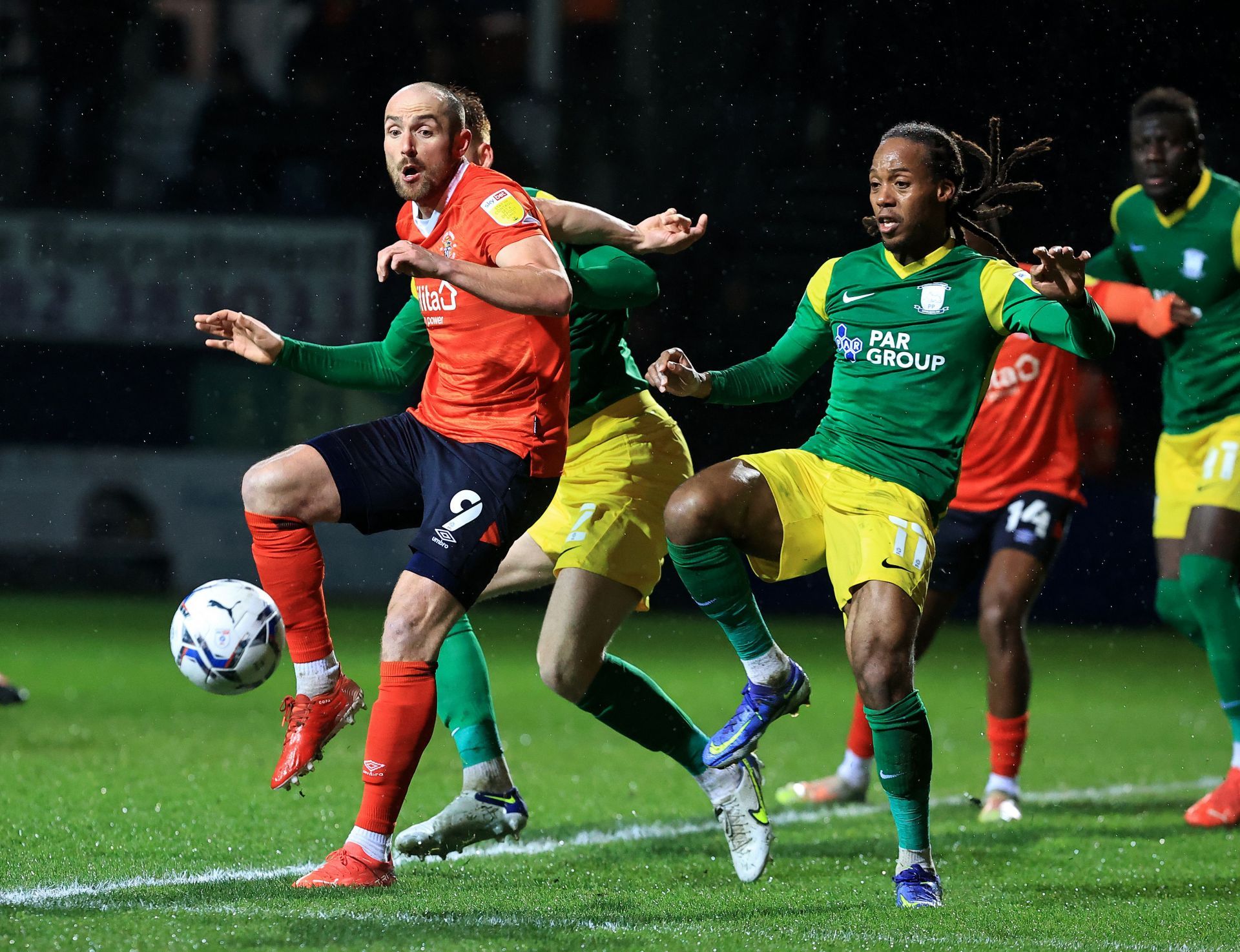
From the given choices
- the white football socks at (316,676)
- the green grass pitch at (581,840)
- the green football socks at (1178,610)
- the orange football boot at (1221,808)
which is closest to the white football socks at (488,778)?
the green grass pitch at (581,840)

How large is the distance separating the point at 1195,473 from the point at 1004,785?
4.50ft

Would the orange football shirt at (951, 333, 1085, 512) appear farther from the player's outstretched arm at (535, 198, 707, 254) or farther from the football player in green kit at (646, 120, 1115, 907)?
the player's outstretched arm at (535, 198, 707, 254)

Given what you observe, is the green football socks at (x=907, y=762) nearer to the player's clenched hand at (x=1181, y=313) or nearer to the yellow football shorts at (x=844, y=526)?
the yellow football shorts at (x=844, y=526)

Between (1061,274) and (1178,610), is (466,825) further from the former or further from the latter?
(1178,610)

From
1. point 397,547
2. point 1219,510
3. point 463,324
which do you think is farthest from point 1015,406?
point 397,547

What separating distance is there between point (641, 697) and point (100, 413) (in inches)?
389

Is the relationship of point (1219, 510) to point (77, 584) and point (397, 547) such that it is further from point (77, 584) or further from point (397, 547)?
point (77, 584)

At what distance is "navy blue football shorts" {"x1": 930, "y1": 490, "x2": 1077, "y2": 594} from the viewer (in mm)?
5836

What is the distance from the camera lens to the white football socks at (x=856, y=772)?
6039 millimetres

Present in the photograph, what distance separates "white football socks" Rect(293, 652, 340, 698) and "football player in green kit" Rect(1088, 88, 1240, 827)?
3232 millimetres

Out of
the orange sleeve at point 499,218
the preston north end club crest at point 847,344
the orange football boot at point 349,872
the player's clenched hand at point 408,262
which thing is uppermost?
the orange sleeve at point 499,218

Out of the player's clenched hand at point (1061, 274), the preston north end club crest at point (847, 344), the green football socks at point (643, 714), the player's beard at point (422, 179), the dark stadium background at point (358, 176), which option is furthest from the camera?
the dark stadium background at point (358, 176)

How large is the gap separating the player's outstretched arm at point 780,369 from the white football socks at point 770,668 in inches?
27.9

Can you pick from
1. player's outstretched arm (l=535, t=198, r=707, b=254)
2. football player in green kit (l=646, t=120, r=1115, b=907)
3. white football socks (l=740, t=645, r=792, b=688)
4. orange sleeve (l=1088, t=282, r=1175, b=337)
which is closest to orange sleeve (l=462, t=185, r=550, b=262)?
player's outstretched arm (l=535, t=198, r=707, b=254)
